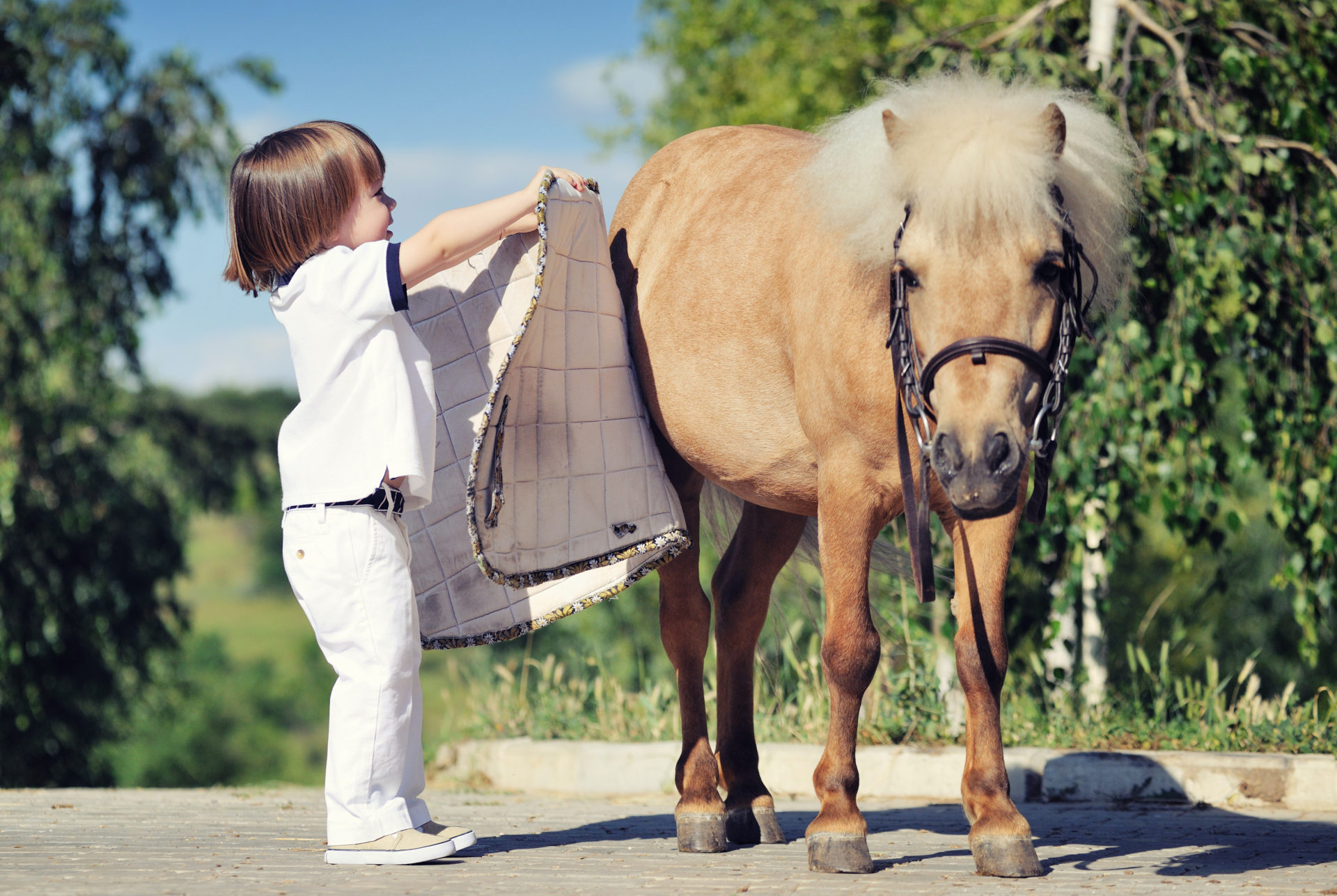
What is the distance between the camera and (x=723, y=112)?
47.0 ft

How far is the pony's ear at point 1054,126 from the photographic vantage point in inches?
116

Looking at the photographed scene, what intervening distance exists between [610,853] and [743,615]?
3.17ft

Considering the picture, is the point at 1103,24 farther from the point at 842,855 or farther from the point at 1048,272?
the point at 842,855

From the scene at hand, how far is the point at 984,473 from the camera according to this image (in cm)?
268

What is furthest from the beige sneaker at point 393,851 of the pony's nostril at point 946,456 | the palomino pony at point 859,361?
the pony's nostril at point 946,456

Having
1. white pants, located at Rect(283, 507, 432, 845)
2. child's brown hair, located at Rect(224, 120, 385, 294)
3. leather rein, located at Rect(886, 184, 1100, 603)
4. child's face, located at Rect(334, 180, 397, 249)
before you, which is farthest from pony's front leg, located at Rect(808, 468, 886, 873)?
child's brown hair, located at Rect(224, 120, 385, 294)

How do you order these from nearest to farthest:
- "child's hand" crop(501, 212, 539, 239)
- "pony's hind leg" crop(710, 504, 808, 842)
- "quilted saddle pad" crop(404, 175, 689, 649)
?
"child's hand" crop(501, 212, 539, 239)
"quilted saddle pad" crop(404, 175, 689, 649)
"pony's hind leg" crop(710, 504, 808, 842)

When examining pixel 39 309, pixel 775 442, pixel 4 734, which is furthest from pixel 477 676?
pixel 775 442

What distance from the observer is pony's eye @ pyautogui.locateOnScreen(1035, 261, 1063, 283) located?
2.87 meters

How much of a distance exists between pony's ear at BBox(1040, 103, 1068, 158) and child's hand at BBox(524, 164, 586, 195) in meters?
1.35

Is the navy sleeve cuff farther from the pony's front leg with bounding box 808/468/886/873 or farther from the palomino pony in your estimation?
the pony's front leg with bounding box 808/468/886/873

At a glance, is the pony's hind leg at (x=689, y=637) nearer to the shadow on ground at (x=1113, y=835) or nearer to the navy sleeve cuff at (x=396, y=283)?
the shadow on ground at (x=1113, y=835)

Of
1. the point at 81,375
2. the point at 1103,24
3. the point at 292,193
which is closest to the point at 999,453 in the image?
the point at 292,193

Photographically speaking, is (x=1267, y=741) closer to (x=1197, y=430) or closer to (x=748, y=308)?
(x=1197, y=430)
